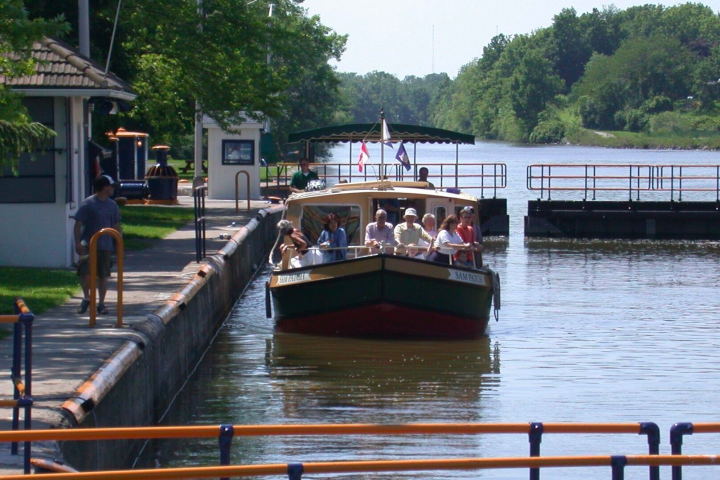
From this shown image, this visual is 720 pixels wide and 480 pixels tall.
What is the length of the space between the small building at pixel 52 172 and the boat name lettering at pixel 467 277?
6.00m

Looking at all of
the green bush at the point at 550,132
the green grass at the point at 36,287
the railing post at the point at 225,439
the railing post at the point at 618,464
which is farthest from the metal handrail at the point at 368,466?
the green bush at the point at 550,132

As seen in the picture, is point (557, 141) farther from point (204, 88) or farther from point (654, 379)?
point (654, 379)

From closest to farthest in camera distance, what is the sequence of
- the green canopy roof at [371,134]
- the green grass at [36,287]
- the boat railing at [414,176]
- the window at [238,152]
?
the green grass at [36,287]
the green canopy roof at [371,134]
the boat railing at [414,176]
the window at [238,152]

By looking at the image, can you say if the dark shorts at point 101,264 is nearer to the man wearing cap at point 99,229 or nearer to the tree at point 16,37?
the man wearing cap at point 99,229

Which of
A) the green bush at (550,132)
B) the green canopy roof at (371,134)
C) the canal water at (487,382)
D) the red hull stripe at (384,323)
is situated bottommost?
the canal water at (487,382)

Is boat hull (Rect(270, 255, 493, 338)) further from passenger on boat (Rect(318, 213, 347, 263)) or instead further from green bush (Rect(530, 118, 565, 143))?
green bush (Rect(530, 118, 565, 143))

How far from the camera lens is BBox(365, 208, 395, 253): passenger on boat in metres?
17.5

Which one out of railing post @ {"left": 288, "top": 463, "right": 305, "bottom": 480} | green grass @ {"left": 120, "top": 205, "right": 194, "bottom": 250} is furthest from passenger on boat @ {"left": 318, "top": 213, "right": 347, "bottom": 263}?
railing post @ {"left": 288, "top": 463, "right": 305, "bottom": 480}

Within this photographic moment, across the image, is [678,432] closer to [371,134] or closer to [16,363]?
[16,363]

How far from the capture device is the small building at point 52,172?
17391mm

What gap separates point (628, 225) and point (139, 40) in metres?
17.7

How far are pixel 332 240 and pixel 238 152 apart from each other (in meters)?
19.0

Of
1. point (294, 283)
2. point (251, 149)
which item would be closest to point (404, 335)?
point (294, 283)

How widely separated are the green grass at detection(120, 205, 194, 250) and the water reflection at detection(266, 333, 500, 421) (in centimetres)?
659
